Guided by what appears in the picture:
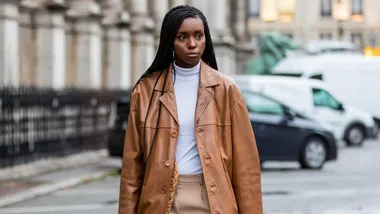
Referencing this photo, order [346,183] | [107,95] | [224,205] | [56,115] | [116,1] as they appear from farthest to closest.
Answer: [116,1], [107,95], [56,115], [346,183], [224,205]

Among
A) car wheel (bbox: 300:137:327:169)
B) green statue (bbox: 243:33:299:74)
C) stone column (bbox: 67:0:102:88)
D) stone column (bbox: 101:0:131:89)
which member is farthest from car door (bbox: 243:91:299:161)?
green statue (bbox: 243:33:299:74)

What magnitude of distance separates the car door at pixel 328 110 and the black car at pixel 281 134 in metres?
7.61

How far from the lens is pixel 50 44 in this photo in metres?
26.1

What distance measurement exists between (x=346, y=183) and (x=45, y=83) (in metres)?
10.9

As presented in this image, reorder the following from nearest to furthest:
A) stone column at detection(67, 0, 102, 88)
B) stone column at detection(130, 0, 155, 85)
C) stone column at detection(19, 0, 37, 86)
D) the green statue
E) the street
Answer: the street, stone column at detection(19, 0, 37, 86), stone column at detection(67, 0, 102, 88), stone column at detection(130, 0, 155, 85), the green statue

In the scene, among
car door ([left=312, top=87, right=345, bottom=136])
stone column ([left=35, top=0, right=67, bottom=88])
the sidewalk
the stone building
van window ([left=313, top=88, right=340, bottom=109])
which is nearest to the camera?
the sidewalk

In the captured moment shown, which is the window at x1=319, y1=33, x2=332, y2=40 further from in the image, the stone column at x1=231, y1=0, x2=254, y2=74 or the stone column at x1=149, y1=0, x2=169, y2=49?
the stone column at x1=149, y1=0, x2=169, y2=49

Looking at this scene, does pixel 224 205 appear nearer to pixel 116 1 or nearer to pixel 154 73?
pixel 154 73

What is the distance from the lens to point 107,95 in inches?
961

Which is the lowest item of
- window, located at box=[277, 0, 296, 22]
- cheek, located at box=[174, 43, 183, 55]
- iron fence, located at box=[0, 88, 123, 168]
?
iron fence, located at box=[0, 88, 123, 168]

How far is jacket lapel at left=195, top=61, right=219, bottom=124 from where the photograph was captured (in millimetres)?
4820

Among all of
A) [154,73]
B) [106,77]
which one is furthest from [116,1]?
[154,73]

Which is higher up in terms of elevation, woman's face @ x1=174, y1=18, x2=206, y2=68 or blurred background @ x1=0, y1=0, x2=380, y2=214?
woman's face @ x1=174, y1=18, x2=206, y2=68

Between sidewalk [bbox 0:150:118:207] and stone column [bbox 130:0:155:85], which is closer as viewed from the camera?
sidewalk [bbox 0:150:118:207]
